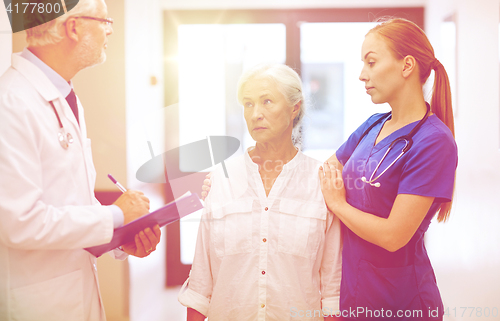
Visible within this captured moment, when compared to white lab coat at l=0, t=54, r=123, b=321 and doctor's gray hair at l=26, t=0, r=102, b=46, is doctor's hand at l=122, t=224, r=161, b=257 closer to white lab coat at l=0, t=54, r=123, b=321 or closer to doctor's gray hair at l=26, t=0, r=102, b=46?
white lab coat at l=0, t=54, r=123, b=321

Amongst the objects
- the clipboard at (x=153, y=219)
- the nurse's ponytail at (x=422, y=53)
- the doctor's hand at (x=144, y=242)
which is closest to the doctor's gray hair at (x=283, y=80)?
the nurse's ponytail at (x=422, y=53)

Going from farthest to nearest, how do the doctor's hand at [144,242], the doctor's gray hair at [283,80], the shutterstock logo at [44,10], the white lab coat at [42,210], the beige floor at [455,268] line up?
the beige floor at [455,268]
the doctor's gray hair at [283,80]
the doctor's hand at [144,242]
the shutterstock logo at [44,10]
the white lab coat at [42,210]

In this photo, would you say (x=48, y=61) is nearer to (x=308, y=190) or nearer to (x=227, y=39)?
(x=227, y=39)

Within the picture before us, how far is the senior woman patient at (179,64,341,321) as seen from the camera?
125cm

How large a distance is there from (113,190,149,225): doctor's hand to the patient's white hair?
52 centimetres

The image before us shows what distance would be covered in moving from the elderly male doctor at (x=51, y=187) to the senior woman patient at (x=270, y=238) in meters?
0.26

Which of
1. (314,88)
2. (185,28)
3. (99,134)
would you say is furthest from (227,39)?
(99,134)

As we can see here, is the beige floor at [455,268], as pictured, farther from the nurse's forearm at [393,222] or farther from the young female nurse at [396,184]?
the nurse's forearm at [393,222]

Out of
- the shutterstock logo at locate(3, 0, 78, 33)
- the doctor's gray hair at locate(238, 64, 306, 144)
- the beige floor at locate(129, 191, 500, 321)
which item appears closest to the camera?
the shutterstock logo at locate(3, 0, 78, 33)

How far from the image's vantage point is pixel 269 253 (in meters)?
1.30

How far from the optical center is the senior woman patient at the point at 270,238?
125 cm

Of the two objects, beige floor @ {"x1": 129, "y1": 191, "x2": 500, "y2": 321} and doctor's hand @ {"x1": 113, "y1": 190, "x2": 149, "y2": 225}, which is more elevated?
doctor's hand @ {"x1": 113, "y1": 190, "x2": 149, "y2": 225}

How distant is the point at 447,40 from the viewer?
1.47 m

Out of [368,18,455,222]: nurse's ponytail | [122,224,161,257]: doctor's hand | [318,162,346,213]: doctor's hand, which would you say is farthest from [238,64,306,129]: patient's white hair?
[122,224,161,257]: doctor's hand
